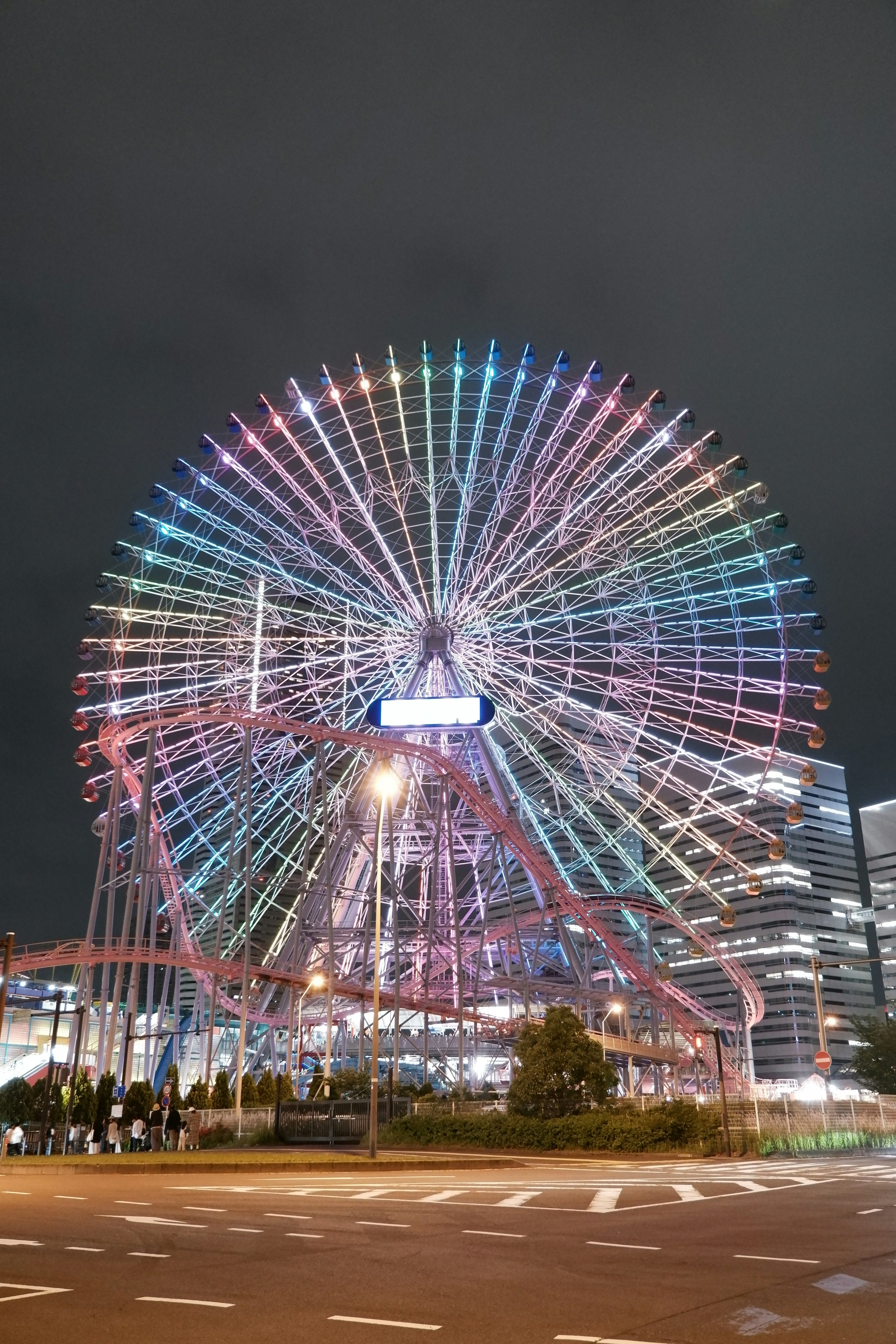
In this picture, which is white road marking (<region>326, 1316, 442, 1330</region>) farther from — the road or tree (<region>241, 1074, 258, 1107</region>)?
tree (<region>241, 1074, 258, 1107</region>)

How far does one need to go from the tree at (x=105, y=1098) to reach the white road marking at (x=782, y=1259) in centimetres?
2893

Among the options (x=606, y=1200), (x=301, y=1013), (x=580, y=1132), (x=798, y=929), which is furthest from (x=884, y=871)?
(x=606, y=1200)

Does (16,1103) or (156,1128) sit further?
(16,1103)

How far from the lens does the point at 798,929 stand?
13812 cm

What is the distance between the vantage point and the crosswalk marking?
16.4 m

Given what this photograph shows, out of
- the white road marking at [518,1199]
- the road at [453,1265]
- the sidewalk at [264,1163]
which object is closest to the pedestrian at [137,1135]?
the sidewalk at [264,1163]

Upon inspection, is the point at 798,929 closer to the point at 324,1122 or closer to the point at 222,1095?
the point at 222,1095

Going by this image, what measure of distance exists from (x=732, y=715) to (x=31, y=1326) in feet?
119

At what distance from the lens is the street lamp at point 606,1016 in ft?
163

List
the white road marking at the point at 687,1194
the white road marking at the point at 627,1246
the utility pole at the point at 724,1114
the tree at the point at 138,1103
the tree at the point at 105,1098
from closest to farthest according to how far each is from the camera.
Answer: the white road marking at the point at 627,1246, the white road marking at the point at 687,1194, the utility pole at the point at 724,1114, the tree at the point at 105,1098, the tree at the point at 138,1103

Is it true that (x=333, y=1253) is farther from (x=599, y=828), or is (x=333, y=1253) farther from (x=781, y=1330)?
(x=599, y=828)

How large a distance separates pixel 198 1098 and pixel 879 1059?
4960cm

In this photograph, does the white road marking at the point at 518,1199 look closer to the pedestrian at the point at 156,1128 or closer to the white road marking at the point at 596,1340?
the white road marking at the point at 596,1340

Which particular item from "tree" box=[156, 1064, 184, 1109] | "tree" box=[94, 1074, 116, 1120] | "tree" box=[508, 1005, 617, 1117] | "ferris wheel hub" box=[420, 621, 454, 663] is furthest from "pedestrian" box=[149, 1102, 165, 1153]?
"ferris wheel hub" box=[420, 621, 454, 663]
